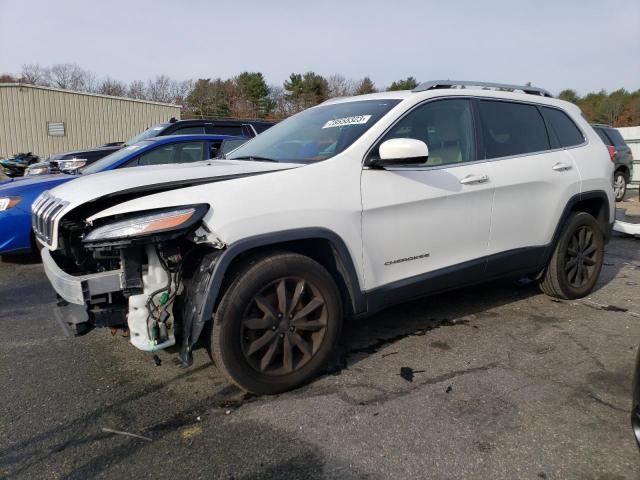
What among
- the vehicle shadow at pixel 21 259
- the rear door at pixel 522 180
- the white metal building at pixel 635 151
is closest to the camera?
the rear door at pixel 522 180

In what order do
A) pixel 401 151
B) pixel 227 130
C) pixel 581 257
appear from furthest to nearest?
pixel 227 130
pixel 581 257
pixel 401 151

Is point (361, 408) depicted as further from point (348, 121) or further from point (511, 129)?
point (511, 129)

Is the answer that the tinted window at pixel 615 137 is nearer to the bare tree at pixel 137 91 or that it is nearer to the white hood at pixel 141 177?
the white hood at pixel 141 177

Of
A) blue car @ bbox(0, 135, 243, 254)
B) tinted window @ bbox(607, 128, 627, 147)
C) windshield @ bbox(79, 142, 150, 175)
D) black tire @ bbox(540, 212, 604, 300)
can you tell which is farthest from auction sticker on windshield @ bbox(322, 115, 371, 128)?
tinted window @ bbox(607, 128, 627, 147)

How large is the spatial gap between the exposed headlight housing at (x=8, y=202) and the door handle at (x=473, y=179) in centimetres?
458

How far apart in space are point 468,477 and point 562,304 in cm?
284

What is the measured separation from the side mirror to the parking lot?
134 centimetres

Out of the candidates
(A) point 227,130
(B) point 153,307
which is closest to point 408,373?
(B) point 153,307

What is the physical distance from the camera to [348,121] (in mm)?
3465

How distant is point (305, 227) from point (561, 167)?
2603 millimetres

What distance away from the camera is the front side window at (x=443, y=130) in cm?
345

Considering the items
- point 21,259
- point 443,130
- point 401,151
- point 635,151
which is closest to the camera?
point 401,151

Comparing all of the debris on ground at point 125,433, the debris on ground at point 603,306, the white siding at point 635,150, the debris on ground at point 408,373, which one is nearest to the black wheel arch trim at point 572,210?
the debris on ground at point 603,306

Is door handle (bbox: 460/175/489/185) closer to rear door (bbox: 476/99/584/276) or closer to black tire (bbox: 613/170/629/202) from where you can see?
rear door (bbox: 476/99/584/276)
